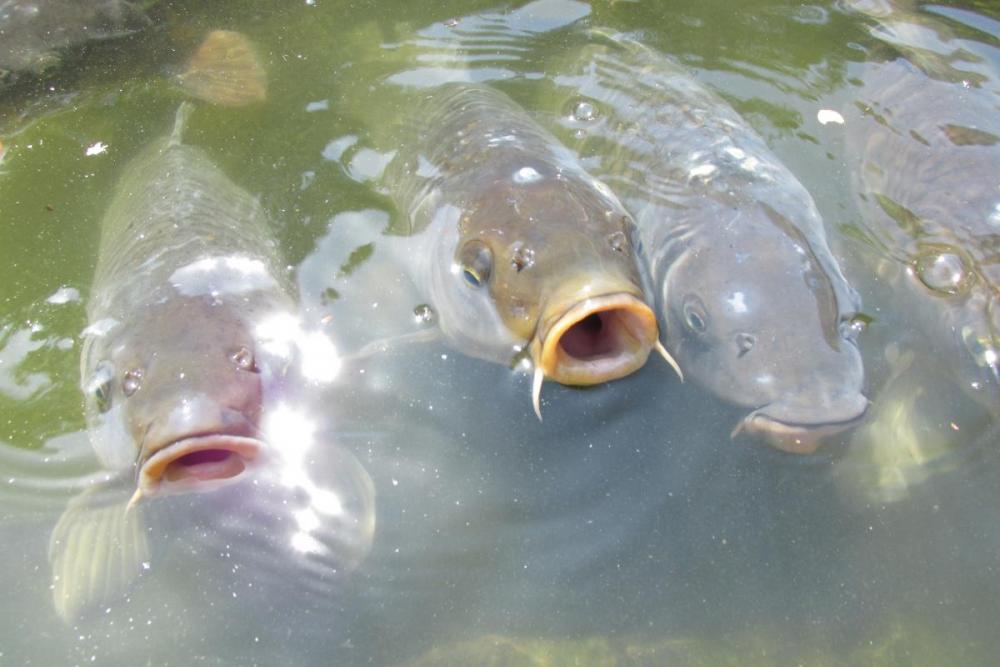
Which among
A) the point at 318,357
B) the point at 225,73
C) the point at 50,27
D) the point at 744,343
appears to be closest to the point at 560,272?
the point at 744,343

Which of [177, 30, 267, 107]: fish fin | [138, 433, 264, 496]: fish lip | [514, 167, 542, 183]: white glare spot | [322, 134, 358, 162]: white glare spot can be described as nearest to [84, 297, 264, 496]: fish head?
[138, 433, 264, 496]: fish lip

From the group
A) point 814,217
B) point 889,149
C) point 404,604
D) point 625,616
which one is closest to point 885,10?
point 889,149

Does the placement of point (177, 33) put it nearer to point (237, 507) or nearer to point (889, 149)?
point (237, 507)

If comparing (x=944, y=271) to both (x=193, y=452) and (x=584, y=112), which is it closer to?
(x=584, y=112)

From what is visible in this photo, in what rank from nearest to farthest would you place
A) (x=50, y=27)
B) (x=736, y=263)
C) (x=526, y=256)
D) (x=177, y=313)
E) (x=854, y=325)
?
(x=526, y=256) < (x=177, y=313) < (x=736, y=263) < (x=854, y=325) < (x=50, y=27)

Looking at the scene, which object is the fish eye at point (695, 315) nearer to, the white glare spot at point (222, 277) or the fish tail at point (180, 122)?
the white glare spot at point (222, 277)

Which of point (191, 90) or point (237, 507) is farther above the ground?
point (191, 90)

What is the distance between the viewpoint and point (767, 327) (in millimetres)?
2973

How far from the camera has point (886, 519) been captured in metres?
2.85

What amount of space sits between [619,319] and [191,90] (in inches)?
124

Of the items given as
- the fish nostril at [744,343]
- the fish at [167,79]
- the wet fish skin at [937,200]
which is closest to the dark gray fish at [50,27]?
the fish at [167,79]

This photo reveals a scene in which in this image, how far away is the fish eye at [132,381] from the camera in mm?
2865

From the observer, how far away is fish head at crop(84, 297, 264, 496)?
267 cm

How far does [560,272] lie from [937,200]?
2120 mm
